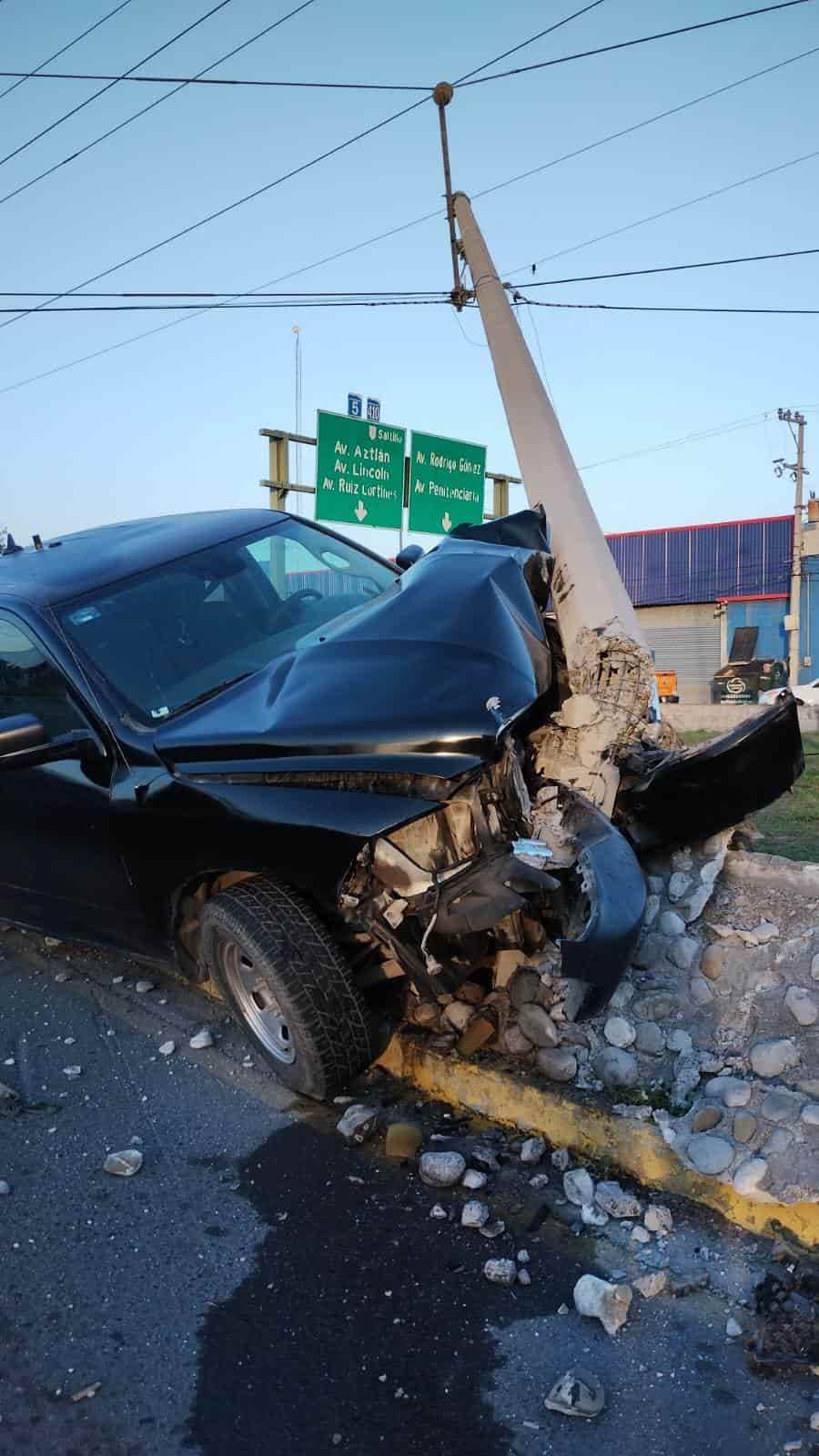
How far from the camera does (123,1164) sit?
3.05 meters

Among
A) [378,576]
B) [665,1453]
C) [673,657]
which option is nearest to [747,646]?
[673,657]

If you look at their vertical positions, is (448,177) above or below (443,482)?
above

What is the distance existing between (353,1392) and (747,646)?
128 ft

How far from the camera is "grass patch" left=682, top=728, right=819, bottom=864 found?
538 cm

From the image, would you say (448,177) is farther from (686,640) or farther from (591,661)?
(686,640)

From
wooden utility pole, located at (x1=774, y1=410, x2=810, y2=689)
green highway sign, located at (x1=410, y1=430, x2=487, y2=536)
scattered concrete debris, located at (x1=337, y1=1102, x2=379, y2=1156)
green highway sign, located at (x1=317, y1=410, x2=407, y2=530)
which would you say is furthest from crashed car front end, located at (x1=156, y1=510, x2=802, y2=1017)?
wooden utility pole, located at (x1=774, y1=410, x2=810, y2=689)

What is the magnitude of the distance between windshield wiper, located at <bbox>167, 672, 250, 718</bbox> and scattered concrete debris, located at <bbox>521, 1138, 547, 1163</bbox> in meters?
1.78

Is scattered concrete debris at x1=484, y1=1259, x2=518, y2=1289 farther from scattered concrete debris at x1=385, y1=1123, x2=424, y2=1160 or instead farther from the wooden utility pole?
the wooden utility pole

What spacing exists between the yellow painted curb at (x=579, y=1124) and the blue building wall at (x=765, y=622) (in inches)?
1513

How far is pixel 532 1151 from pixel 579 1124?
160mm

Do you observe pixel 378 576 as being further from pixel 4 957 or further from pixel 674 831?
pixel 4 957

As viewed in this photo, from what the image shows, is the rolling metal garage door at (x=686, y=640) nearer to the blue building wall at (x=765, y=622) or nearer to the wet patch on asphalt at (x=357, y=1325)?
the blue building wall at (x=765, y=622)

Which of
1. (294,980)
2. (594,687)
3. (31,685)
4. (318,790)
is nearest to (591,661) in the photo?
(594,687)

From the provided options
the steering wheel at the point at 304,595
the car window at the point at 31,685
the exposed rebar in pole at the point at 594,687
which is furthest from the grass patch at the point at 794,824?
the car window at the point at 31,685
